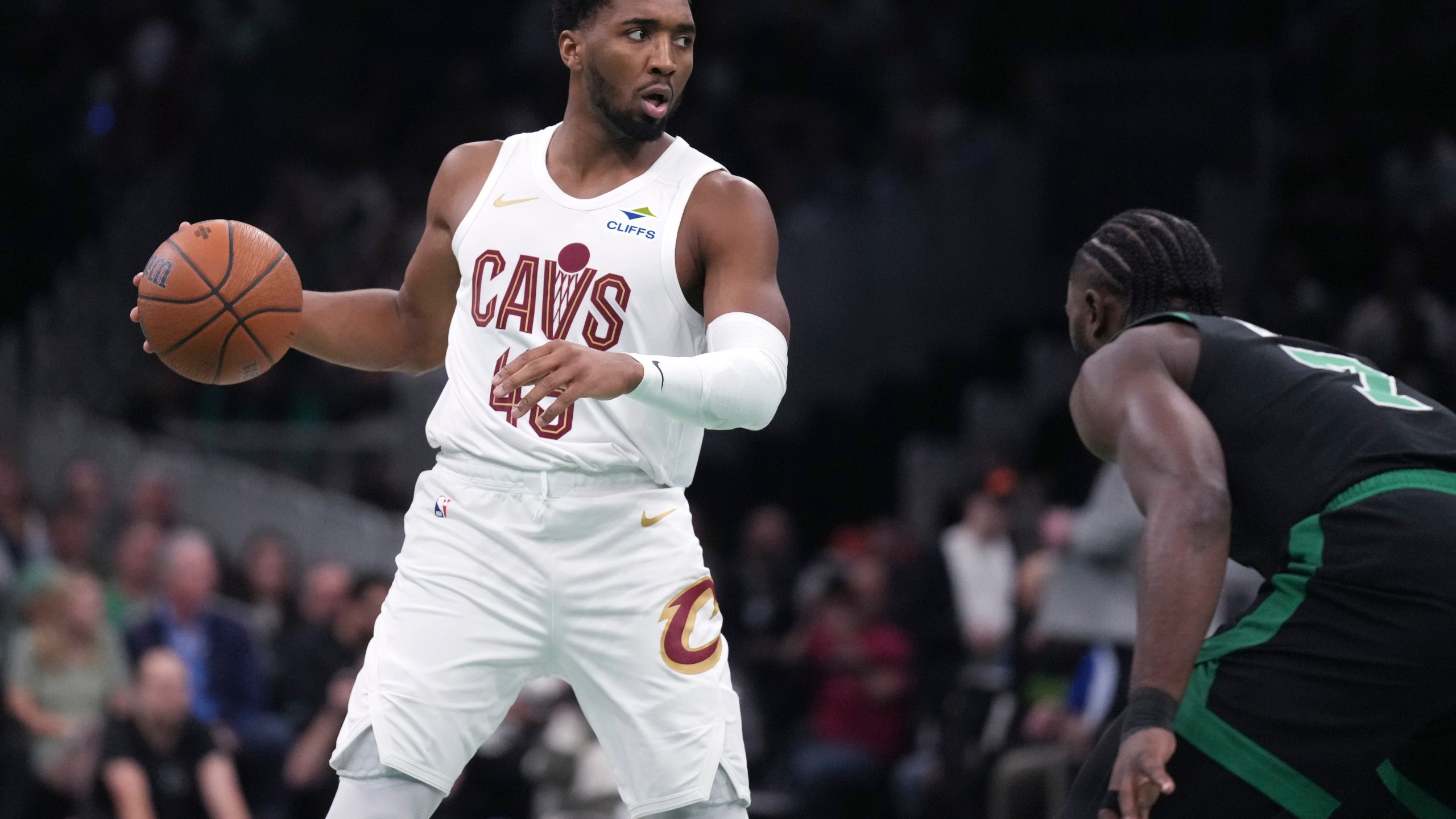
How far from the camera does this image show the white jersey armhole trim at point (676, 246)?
4.09 m

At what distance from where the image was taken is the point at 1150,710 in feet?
10.8

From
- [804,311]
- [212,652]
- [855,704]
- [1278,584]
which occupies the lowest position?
[855,704]

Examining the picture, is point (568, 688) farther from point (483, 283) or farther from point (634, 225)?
point (634, 225)

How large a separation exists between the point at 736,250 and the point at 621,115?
17.5 inches

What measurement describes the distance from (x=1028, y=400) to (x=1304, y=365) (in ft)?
32.5

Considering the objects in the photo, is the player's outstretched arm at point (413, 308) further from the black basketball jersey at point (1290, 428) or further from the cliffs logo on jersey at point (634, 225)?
the black basketball jersey at point (1290, 428)


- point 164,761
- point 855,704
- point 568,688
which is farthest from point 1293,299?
point 164,761

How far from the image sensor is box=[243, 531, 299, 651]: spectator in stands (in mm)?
9844

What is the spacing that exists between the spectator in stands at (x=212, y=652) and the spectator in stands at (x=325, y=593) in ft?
1.14

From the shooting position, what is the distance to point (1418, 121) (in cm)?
1275

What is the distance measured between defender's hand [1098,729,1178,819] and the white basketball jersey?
4.39ft

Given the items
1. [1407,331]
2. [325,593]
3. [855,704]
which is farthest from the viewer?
[1407,331]

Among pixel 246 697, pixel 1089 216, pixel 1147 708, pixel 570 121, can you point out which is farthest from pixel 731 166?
pixel 1147 708

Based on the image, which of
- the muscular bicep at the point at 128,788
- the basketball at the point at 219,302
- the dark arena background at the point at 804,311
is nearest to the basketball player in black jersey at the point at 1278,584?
the basketball at the point at 219,302
